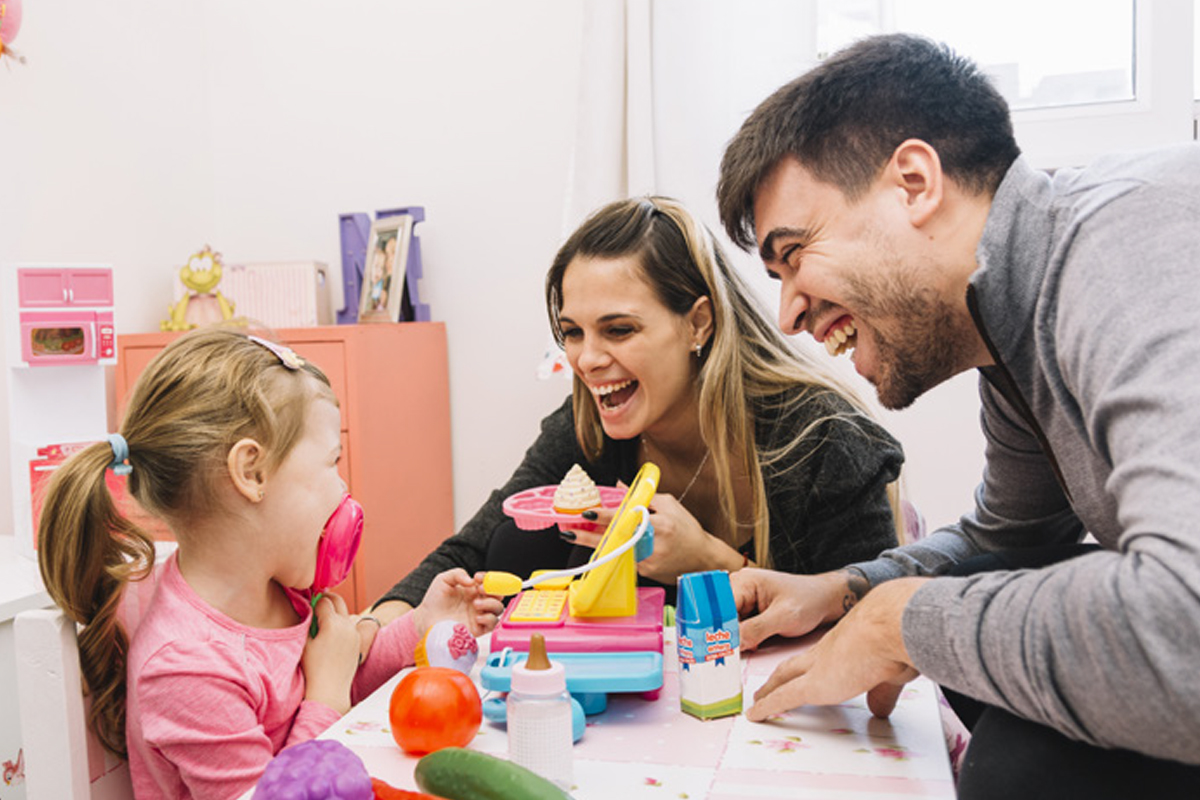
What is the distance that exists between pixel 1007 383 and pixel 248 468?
82 cm

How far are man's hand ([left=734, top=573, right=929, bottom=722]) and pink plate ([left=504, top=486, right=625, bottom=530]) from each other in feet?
1.29

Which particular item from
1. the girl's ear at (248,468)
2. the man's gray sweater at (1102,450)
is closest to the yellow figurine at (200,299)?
the girl's ear at (248,468)

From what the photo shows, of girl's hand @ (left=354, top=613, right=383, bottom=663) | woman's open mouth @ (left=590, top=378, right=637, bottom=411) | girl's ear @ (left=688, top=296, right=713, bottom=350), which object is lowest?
girl's hand @ (left=354, top=613, right=383, bottom=663)

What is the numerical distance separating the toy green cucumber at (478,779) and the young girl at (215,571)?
31cm

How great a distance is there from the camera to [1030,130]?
235cm

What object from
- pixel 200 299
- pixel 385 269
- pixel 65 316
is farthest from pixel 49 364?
pixel 385 269

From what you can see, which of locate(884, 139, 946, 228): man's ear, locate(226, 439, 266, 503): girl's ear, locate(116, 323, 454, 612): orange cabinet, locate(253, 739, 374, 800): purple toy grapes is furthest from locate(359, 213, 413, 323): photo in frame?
locate(253, 739, 374, 800): purple toy grapes

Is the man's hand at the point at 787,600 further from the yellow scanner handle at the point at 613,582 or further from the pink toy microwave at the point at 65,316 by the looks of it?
the pink toy microwave at the point at 65,316

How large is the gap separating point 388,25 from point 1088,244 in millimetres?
2272

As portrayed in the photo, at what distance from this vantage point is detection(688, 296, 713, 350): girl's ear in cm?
168

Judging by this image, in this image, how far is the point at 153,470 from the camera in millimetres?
1129

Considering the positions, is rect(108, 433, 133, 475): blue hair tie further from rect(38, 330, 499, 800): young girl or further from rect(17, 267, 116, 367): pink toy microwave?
rect(17, 267, 116, 367): pink toy microwave

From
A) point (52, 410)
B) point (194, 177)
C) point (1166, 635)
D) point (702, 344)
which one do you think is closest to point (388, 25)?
point (194, 177)

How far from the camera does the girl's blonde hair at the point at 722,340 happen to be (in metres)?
1.60
